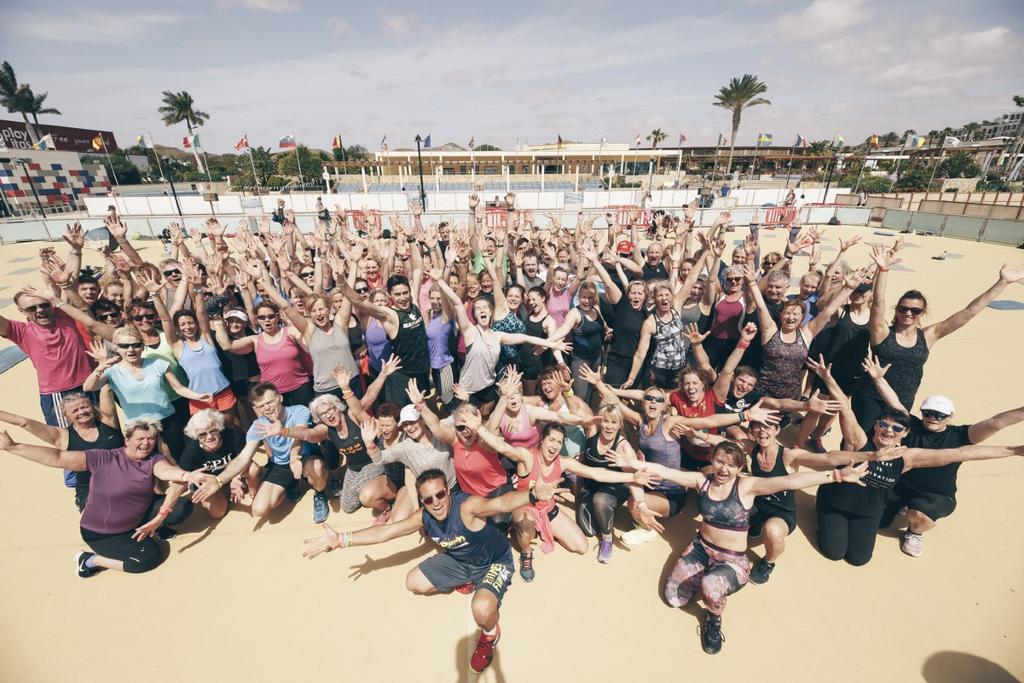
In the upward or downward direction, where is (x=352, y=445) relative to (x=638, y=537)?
upward

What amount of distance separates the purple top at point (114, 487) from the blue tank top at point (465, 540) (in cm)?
266

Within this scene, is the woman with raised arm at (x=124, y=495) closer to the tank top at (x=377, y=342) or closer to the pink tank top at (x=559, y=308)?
the tank top at (x=377, y=342)

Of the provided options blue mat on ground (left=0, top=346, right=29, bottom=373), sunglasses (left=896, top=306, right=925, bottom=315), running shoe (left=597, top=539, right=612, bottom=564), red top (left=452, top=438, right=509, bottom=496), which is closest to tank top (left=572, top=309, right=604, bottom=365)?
red top (left=452, top=438, right=509, bottom=496)

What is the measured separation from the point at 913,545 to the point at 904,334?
2.09 metres

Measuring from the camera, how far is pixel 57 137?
154 feet

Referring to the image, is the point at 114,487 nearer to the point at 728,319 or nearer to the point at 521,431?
the point at 521,431

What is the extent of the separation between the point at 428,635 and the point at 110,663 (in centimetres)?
255

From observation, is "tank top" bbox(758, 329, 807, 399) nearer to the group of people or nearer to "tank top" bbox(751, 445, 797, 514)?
the group of people

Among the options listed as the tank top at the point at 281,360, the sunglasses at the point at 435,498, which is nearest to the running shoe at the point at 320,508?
the tank top at the point at 281,360

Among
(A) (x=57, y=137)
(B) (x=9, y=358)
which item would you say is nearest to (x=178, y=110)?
(A) (x=57, y=137)

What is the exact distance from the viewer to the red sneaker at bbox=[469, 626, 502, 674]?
3121mm

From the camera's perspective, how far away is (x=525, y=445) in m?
4.04

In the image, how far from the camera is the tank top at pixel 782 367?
14.8ft

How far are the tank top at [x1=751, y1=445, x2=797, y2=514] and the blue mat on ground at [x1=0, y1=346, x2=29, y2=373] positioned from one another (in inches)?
507
